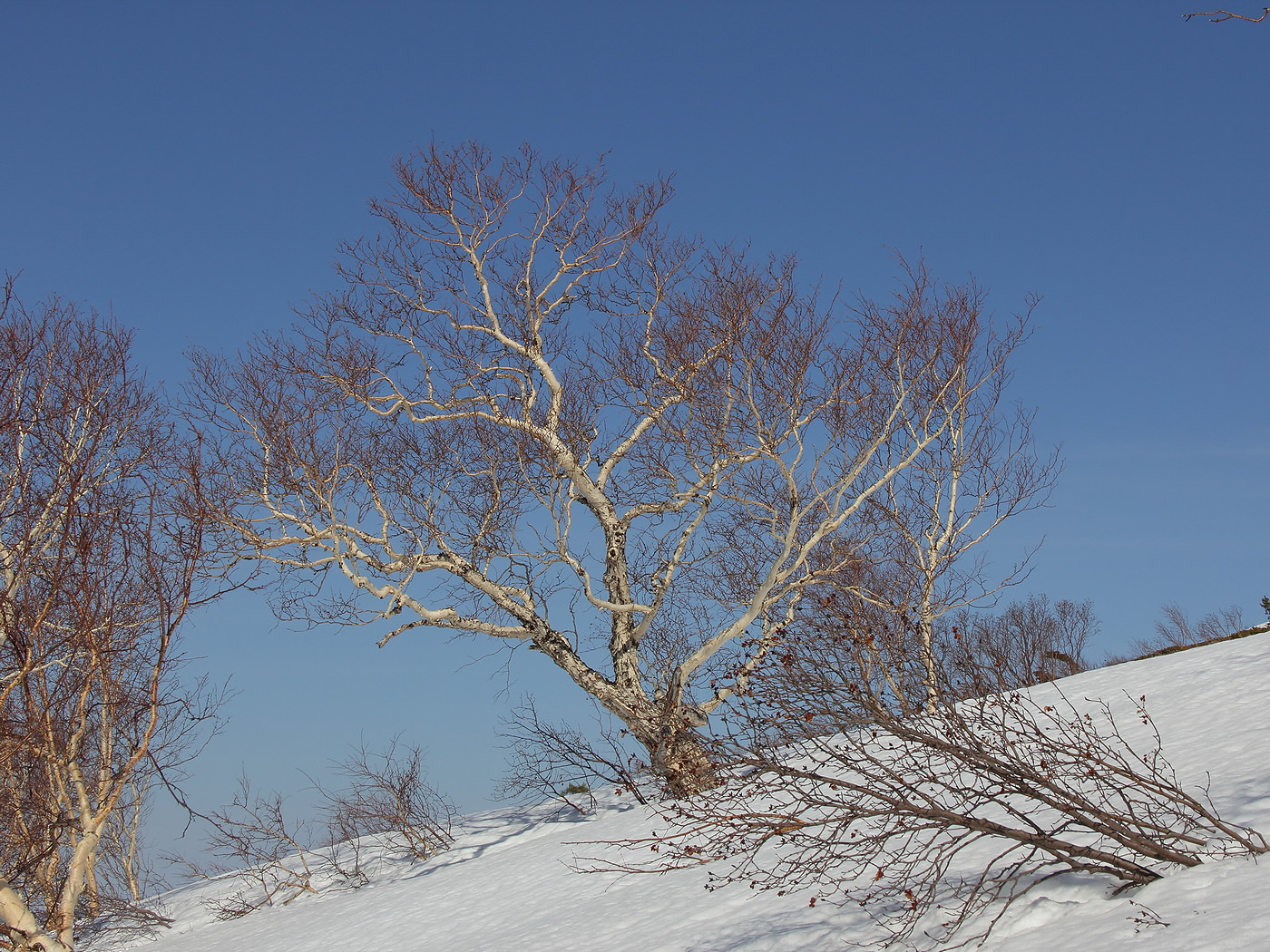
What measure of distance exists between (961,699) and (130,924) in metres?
13.4

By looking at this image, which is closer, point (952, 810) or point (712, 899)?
point (952, 810)

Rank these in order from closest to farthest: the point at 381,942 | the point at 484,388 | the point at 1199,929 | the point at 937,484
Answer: the point at 1199,929 → the point at 381,942 → the point at 484,388 → the point at 937,484

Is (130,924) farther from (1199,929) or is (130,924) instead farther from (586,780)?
(1199,929)

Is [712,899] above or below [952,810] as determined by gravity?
below

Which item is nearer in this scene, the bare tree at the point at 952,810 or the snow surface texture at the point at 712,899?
the snow surface texture at the point at 712,899

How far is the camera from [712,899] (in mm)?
7770

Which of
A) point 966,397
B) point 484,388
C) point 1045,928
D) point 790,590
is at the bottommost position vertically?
point 1045,928

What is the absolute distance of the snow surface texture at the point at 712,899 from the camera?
4.74 meters

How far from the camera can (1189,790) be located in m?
7.02

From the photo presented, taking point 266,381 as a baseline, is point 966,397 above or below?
below

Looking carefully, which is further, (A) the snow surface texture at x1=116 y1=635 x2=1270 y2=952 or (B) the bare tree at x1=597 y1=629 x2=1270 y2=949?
(B) the bare tree at x1=597 y1=629 x2=1270 y2=949

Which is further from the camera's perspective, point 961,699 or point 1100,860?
point 961,699

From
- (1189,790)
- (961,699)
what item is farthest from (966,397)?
(961,699)

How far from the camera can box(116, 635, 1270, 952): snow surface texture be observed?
4.74m
